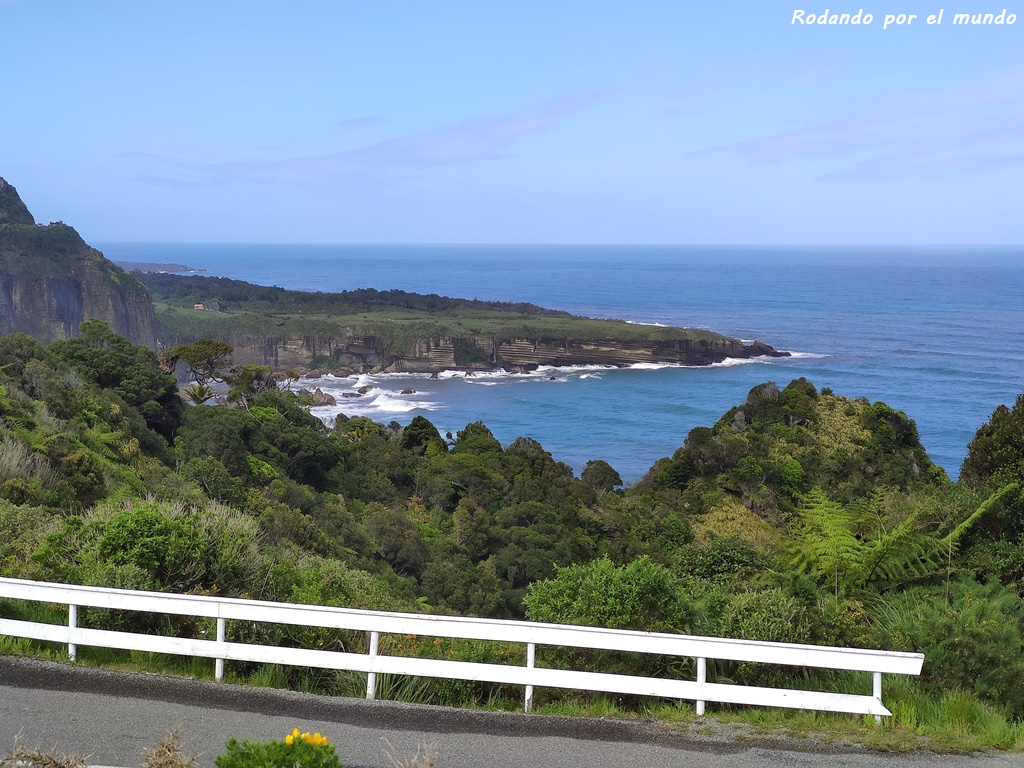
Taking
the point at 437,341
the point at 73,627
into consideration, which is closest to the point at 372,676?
the point at 73,627

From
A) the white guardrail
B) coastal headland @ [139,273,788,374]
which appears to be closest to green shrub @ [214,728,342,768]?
the white guardrail

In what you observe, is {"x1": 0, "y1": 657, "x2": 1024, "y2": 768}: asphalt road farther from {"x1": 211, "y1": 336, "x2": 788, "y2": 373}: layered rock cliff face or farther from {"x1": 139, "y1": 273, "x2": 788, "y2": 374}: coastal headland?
{"x1": 211, "y1": 336, "x2": 788, "y2": 373}: layered rock cliff face

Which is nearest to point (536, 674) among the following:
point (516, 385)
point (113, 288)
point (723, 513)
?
point (723, 513)

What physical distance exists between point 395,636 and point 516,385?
93178 mm

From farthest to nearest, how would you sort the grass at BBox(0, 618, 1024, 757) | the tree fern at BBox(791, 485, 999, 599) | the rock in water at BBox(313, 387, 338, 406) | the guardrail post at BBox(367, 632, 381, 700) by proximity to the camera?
1. the rock in water at BBox(313, 387, 338, 406)
2. the tree fern at BBox(791, 485, 999, 599)
3. the guardrail post at BBox(367, 632, 381, 700)
4. the grass at BBox(0, 618, 1024, 757)

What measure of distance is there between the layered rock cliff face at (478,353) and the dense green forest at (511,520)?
59.8m

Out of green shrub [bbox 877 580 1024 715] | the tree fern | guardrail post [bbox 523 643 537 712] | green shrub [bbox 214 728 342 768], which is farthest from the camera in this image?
the tree fern

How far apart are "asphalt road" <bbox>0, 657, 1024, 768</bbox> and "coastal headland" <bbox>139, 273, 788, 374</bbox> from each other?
102510mm

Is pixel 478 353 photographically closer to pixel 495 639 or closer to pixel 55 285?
pixel 55 285

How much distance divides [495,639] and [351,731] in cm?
102

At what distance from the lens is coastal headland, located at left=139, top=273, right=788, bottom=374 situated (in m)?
112

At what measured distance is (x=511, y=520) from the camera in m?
30.0

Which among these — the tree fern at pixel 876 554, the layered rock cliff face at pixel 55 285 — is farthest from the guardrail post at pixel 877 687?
the layered rock cliff face at pixel 55 285

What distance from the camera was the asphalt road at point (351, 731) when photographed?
543cm
